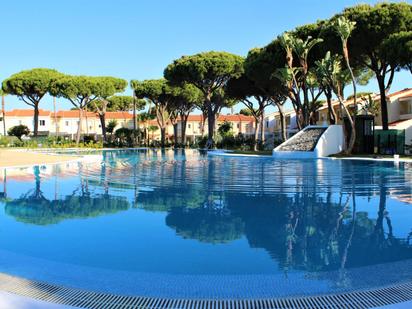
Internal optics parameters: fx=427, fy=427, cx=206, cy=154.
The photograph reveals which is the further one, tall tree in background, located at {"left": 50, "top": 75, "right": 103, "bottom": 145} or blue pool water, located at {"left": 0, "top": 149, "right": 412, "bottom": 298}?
tall tree in background, located at {"left": 50, "top": 75, "right": 103, "bottom": 145}

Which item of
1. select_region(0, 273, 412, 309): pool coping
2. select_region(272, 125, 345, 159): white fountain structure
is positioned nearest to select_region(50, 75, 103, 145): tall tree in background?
select_region(272, 125, 345, 159): white fountain structure

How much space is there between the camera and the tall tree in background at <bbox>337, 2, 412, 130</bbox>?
86.9 feet

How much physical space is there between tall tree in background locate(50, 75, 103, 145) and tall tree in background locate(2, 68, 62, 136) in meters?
1.26

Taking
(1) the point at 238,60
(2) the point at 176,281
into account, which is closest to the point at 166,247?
(2) the point at 176,281

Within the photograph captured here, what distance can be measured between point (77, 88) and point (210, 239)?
45.8 metres

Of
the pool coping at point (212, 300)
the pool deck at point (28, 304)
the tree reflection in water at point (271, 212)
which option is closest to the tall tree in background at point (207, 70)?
the tree reflection in water at point (271, 212)

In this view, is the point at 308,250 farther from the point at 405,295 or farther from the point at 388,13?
the point at 388,13

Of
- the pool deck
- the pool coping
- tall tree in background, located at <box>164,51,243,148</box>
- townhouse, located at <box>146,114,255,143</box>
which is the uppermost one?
tall tree in background, located at <box>164,51,243,148</box>

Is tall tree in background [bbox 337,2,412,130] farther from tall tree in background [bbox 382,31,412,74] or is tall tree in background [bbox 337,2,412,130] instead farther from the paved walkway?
the paved walkway

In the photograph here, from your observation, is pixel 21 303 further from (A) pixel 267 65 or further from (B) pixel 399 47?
(A) pixel 267 65

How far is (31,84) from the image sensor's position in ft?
161

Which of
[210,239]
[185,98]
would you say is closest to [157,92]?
[185,98]

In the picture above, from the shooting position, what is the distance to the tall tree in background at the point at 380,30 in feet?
86.9

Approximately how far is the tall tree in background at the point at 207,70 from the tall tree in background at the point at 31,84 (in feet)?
56.0
